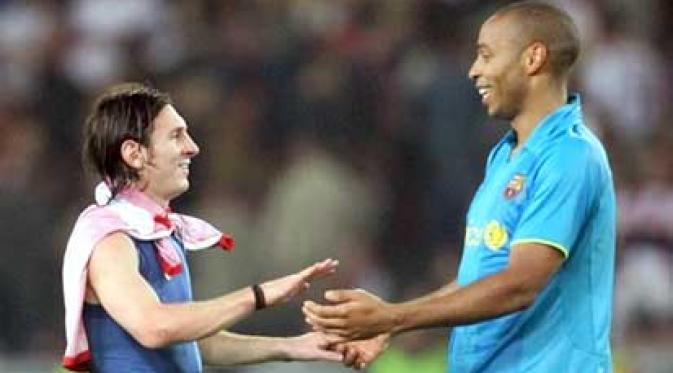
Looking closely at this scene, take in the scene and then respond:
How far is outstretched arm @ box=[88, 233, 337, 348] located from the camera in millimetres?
5684

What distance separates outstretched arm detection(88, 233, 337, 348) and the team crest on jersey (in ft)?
2.01

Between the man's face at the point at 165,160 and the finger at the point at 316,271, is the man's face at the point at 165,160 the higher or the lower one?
the higher one

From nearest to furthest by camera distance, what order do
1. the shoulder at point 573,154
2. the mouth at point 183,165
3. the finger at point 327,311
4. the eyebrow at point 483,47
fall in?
the finger at point 327,311, the shoulder at point 573,154, the mouth at point 183,165, the eyebrow at point 483,47

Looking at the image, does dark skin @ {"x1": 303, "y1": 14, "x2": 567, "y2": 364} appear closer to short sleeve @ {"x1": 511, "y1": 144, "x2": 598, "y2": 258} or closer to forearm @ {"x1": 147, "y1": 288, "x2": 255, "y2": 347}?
short sleeve @ {"x1": 511, "y1": 144, "x2": 598, "y2": 258}

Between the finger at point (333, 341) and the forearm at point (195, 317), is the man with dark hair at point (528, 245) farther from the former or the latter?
the forearm at point (195, 317)

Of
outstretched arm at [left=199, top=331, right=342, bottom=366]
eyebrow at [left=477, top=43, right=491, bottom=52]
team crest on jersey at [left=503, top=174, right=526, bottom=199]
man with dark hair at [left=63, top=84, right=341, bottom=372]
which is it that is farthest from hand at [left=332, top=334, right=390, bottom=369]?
eyebrow at [left=477, top=43, right=491, bottom=52]

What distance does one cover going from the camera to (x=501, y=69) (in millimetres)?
6055

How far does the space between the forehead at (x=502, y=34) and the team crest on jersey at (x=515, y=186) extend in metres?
0.38

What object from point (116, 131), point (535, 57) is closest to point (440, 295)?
point (535, 57)

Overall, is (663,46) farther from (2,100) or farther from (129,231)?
(129,231)

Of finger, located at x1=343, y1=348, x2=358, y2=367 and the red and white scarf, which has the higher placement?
the red and white scarf

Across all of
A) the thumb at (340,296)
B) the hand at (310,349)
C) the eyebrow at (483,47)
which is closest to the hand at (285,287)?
the thumb at (340,296)

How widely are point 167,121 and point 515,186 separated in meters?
0.99

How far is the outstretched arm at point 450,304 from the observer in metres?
5.68
